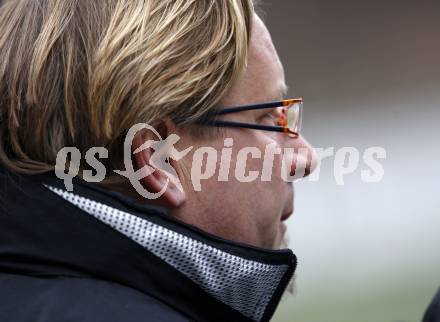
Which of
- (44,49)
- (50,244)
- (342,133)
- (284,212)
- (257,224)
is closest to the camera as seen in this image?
(50,244)

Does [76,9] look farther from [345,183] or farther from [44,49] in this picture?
[345,183]

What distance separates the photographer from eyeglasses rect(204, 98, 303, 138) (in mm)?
1553

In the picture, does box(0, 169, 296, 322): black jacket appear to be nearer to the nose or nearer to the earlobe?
the earlobe

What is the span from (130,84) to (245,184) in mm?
355

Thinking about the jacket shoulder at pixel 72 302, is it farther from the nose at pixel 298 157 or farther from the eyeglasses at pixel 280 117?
the nose at pixel 298 157

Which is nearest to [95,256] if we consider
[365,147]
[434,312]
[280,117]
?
[280,117]

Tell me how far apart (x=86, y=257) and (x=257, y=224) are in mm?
455

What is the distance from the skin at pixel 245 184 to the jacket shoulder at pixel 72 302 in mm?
277

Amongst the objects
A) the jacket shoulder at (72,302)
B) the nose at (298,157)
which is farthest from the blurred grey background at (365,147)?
the jacket shoulder at (72,302)

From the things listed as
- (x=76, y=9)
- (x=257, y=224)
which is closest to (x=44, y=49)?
(x=76, y=9)

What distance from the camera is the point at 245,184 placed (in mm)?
1589

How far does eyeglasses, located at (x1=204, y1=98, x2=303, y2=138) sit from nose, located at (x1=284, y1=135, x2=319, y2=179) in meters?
0.02

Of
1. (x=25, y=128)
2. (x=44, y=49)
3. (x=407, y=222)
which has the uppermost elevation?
(x=44, y=49)

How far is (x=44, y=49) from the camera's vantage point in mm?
1424
